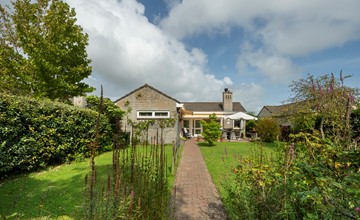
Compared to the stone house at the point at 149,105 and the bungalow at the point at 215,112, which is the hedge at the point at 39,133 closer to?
the stone house at the point at 149,105

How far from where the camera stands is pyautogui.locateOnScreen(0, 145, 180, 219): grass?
479 centimetres

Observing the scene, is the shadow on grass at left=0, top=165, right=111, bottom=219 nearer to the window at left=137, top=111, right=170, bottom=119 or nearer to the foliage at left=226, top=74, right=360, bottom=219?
the foliage at left=226, top=74, right=360, bottom=219

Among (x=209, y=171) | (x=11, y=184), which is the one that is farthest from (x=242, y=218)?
(x=11, y=184)

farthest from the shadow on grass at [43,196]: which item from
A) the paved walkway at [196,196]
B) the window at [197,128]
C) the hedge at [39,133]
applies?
the window at [197,128]

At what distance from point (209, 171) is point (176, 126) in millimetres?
10223

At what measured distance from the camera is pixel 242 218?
3.87 m

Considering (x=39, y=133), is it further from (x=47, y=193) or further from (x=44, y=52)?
(x=44, y=52)

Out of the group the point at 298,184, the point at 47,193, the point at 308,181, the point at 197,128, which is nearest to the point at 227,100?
the point at 197,128

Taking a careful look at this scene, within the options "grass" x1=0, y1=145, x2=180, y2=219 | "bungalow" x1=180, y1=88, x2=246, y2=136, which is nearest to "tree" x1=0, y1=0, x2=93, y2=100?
"grass" x1=0, y1=145, x2=180, y2=219

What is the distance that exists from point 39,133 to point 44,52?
8266 millimetres

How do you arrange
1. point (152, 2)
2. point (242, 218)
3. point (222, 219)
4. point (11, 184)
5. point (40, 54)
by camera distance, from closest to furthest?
point (242, 218), point (222, 219), point (11, 184), point (152, 2), point (40, 54)

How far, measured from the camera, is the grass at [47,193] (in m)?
4.79

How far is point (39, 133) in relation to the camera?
8.92 meters

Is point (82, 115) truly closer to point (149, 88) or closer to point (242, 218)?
point (149, 88)
